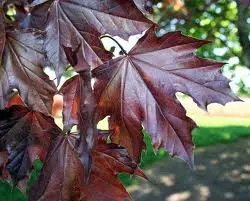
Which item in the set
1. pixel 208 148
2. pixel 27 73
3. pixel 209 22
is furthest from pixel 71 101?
pixel 208 148

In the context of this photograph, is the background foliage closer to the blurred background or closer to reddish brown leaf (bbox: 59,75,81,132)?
the blurred background

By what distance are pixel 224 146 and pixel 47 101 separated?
998cm

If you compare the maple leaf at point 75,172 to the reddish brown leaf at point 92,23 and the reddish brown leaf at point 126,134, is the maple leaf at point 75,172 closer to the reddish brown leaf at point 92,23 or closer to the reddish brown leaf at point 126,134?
the reddish brown leaf at point 126,134

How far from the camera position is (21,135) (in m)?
0.79

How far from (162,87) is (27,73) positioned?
0.74ft

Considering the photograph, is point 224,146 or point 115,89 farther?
A: point 224,146

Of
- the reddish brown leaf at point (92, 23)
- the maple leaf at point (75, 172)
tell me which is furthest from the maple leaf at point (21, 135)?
the reddish brown leaf at point (92, 23)

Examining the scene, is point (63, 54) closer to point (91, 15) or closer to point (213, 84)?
point (91, 15)

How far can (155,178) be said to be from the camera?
7723 millimetres

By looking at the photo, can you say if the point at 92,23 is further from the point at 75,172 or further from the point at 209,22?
the point at 209,22

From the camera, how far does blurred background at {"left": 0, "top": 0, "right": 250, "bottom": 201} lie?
3.28m

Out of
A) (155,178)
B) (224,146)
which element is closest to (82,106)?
(155,178)

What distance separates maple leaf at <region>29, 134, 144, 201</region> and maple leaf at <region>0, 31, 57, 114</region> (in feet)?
0.29

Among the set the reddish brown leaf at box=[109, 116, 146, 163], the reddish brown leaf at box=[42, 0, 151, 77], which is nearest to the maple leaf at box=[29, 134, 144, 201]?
the reddish brown leaf at box=[109, 116, 146, 163]
